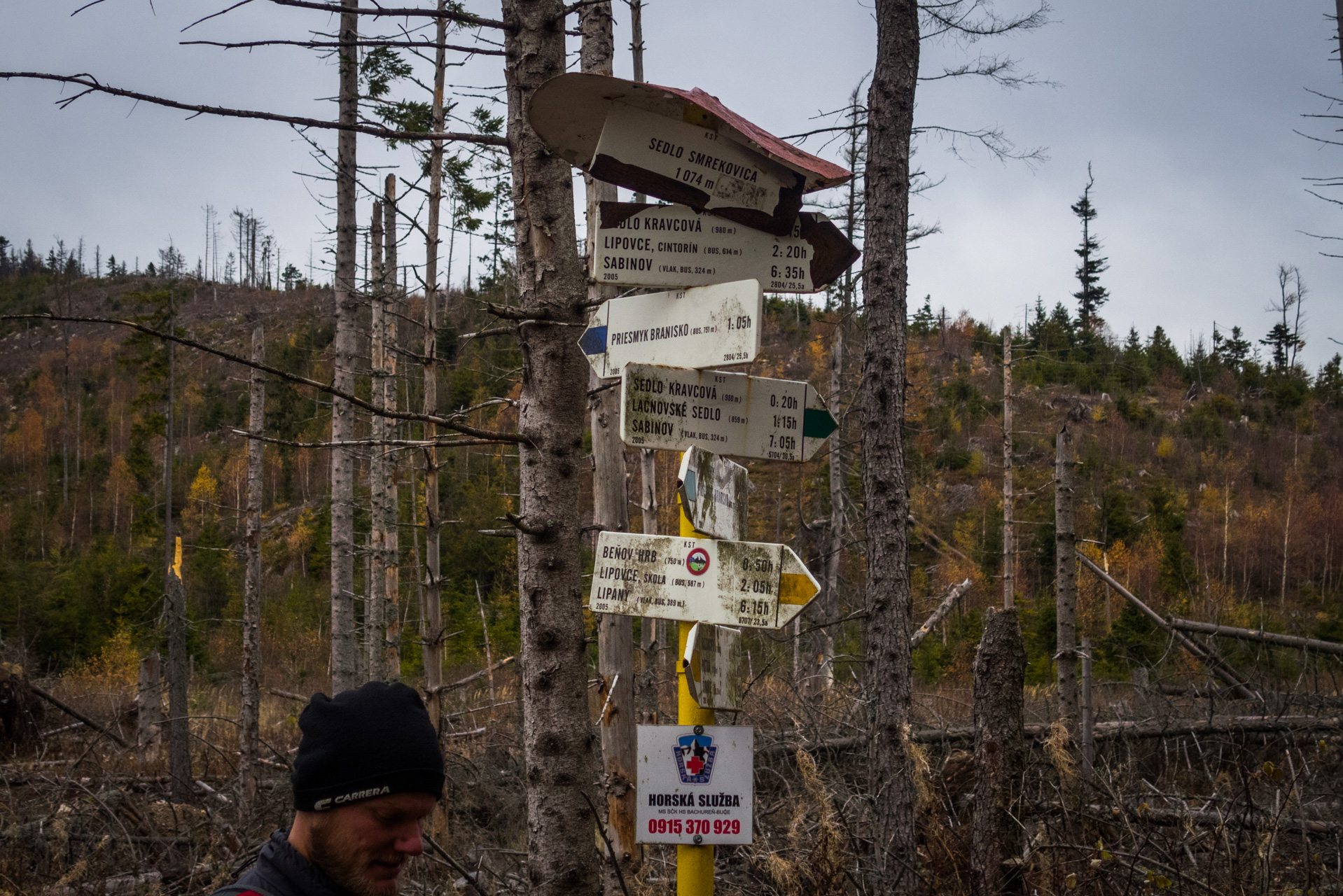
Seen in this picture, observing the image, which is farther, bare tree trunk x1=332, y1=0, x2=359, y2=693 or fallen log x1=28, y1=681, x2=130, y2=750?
bare tree trunk x1=332, y1=0, x2=359, y2=693

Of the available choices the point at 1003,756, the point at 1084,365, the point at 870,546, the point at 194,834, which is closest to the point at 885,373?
the point at 870,546

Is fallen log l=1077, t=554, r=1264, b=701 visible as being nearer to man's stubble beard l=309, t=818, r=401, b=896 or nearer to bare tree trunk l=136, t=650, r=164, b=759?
man's stubble beard l=309, t=818, r=401, b=896

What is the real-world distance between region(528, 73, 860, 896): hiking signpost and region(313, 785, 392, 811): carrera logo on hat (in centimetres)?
84

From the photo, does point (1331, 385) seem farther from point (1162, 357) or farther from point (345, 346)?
point (345, 346)

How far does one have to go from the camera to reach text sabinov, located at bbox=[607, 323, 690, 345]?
8.67 ft

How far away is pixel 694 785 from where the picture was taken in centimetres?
252

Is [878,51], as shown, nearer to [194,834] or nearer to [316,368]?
[194,834]

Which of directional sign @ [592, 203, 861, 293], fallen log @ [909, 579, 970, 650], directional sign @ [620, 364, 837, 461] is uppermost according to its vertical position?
directional sign @ [592, 203, 861, 293]

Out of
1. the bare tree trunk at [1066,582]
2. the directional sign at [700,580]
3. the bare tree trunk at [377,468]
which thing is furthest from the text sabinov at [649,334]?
the bare tree trunk at [377,468]

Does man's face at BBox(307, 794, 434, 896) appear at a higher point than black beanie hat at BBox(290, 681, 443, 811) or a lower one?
lower

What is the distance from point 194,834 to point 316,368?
183ft

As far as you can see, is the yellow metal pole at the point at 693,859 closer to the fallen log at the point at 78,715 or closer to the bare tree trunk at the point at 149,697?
the fallen log at the point at 78,715

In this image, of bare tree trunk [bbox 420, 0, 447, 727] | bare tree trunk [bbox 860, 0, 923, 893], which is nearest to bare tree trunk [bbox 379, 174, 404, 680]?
bare tree trunk [bbox 420, 0, 447, 727]

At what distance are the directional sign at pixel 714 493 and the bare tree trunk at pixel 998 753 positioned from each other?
5.12 ft
